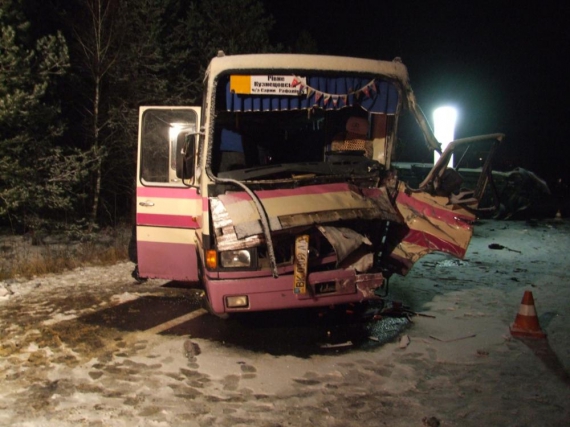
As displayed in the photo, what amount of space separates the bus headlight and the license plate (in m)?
0.48

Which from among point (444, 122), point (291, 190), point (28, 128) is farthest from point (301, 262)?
point (444, 122)

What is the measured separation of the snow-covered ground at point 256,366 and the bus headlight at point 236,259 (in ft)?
3.03

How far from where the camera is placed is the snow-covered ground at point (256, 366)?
3795mm

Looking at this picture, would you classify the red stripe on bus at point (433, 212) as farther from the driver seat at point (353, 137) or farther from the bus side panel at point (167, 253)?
the bus side panel at point (167, 253)

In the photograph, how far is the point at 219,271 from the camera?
16.0 ft

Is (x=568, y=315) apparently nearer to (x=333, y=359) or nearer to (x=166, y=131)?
(x=333, y=359)

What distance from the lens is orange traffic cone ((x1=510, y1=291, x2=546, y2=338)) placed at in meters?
5.41

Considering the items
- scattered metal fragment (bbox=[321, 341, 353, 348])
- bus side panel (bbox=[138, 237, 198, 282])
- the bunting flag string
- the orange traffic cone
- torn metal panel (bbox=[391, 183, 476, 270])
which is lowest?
scattered metal fragment (bbox=[321, 341, 353, 348])

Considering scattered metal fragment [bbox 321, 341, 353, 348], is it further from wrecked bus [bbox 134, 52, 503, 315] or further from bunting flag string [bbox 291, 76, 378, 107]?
bunting flag string [bbox 291, 76, 378, 107]

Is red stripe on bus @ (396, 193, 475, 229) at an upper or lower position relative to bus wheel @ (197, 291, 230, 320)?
upper

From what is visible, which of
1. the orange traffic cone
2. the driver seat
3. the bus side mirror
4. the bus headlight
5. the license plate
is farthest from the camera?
the driver seat

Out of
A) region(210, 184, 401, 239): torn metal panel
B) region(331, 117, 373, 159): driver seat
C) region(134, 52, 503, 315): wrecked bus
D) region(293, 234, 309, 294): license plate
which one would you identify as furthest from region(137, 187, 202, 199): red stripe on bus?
region(293, 234, 309, 294): license plate

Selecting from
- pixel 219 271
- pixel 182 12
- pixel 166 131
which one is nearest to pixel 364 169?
pixel 219 271

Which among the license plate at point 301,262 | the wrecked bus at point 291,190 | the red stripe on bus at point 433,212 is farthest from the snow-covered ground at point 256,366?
the red stripe on bus at point 433,212
